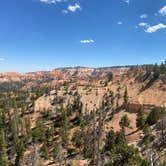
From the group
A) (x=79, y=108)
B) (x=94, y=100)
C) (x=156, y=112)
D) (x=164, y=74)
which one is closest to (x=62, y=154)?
(x=156, y=112)

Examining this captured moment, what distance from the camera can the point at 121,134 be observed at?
9356 cm

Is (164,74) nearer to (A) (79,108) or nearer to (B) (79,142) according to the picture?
(A) (79,108)

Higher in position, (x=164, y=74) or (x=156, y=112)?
(x=164, y=74)

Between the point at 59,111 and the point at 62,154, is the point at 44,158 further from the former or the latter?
the point at 59,111

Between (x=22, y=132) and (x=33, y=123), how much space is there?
2097 cm

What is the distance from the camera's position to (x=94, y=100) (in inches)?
7849

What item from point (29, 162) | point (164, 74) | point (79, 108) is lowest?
point (29, 162)

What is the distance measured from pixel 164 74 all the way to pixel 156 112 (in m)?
89.2

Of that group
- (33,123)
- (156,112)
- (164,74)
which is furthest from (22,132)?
(164,74)

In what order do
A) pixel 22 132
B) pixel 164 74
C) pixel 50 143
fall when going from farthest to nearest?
pixel 164 74 → pixel 22 132 → pixel 50 143

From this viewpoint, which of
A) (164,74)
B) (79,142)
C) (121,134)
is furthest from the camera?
(164,74)

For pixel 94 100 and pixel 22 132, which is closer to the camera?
pixel 22 132

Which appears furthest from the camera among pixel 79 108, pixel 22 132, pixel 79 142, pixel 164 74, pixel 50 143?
pixel 164 74

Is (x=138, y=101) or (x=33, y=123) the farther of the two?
(x=33, y=123)
